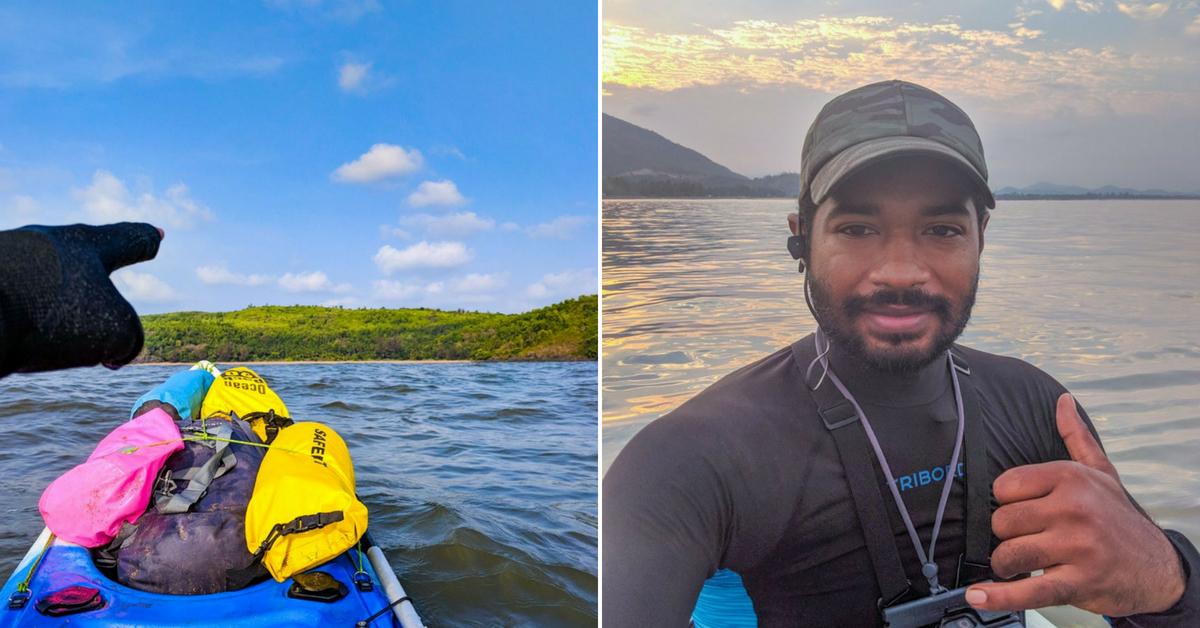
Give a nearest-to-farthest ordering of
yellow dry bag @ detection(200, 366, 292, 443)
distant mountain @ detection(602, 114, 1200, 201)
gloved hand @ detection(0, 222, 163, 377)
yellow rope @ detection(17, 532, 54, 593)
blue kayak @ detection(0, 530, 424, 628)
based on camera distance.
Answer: gloved hand @ detection(0, 222, 163, 377) < distant mountain @ detection(602, 114, 1200, 201) < blue kayak @ detection(0, 530, 424, 628) < yellow rope @ detection(17, 532, 54, 593) < yellow dry bag @ detection(200, 366, 292, 443)

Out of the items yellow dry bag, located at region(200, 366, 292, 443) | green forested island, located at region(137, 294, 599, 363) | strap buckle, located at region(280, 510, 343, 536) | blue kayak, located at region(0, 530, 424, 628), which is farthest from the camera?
green forested island, located at region(137, 294, 599, 363)

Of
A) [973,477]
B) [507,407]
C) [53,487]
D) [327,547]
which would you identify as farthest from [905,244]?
[507,407]

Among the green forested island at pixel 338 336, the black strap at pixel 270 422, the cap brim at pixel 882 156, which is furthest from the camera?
the green forested island at pixel 338 336

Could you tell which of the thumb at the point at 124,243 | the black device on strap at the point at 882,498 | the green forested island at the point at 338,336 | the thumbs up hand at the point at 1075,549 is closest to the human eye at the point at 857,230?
the black device on strap at the point at 882,498

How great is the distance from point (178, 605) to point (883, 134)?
2.66 m

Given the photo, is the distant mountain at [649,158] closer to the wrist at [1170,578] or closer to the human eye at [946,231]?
the human eye at [946,231]

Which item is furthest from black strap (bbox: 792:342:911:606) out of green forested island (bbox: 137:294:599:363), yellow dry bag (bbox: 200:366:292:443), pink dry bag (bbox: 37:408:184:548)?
green forested island (bbox: 137:294:599:363)

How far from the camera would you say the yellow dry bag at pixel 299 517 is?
2613 mm

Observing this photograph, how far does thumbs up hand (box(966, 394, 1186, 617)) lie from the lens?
5.07ft

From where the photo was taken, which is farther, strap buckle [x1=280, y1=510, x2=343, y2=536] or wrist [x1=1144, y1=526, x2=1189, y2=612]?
strap buckle [x1=280, y1=510, x2=343, y2=536]

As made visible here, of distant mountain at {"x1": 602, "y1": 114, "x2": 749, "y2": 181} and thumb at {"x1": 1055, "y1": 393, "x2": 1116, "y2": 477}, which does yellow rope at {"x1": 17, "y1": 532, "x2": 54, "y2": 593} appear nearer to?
distant mountain at {"x1": 602, "y1": 114, "x2": 749, "y2": 181}

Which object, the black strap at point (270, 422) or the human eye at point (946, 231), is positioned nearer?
the human eye at point (946, 231)

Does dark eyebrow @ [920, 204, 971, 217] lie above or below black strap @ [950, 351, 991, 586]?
above

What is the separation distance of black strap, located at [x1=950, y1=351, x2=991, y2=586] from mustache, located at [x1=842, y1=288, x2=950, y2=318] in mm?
200
